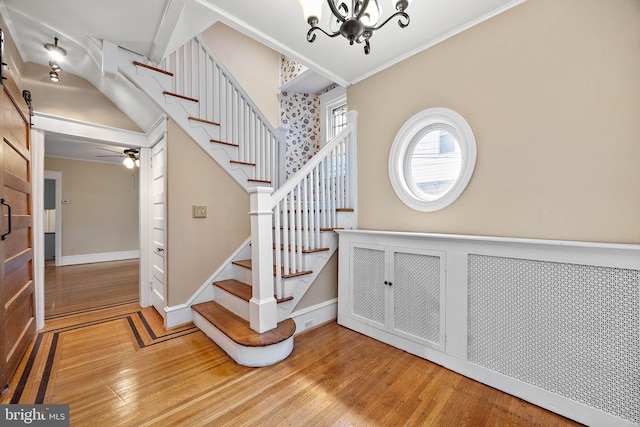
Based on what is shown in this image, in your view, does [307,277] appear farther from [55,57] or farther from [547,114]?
[55,57]

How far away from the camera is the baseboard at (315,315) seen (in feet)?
7.88

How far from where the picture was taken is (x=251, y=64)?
4.02 m

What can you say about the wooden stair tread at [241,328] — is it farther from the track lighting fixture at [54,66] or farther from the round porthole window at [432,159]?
the track lighting fixture at [54,66]

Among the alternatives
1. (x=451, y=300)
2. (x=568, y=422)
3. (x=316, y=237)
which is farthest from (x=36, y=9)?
(x=568, y=422)

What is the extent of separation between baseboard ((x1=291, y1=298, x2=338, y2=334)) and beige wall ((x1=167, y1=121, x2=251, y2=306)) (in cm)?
106

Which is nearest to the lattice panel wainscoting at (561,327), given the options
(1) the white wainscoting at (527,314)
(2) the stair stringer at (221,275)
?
(1) the white wainscoting at (527,314)

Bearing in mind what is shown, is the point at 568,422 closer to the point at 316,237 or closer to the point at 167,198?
the point at 316,237

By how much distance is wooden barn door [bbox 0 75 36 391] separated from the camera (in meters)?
1.63

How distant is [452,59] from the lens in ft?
6.65

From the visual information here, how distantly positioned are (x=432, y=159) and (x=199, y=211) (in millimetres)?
2278

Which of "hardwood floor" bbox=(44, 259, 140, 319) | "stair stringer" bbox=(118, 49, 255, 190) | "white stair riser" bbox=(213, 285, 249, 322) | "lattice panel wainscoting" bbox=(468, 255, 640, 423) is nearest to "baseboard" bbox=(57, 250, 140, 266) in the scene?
"hardwood floor" bbox=(44, 259, 140, 319)

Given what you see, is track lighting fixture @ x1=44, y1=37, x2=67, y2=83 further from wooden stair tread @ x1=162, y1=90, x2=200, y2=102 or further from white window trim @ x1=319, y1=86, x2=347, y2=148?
white window trim @ x1=319, y1=86, x2=347, y2=148

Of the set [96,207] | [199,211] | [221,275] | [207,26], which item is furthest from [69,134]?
[96,207]

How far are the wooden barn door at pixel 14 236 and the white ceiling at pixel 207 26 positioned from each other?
1.91 ft
